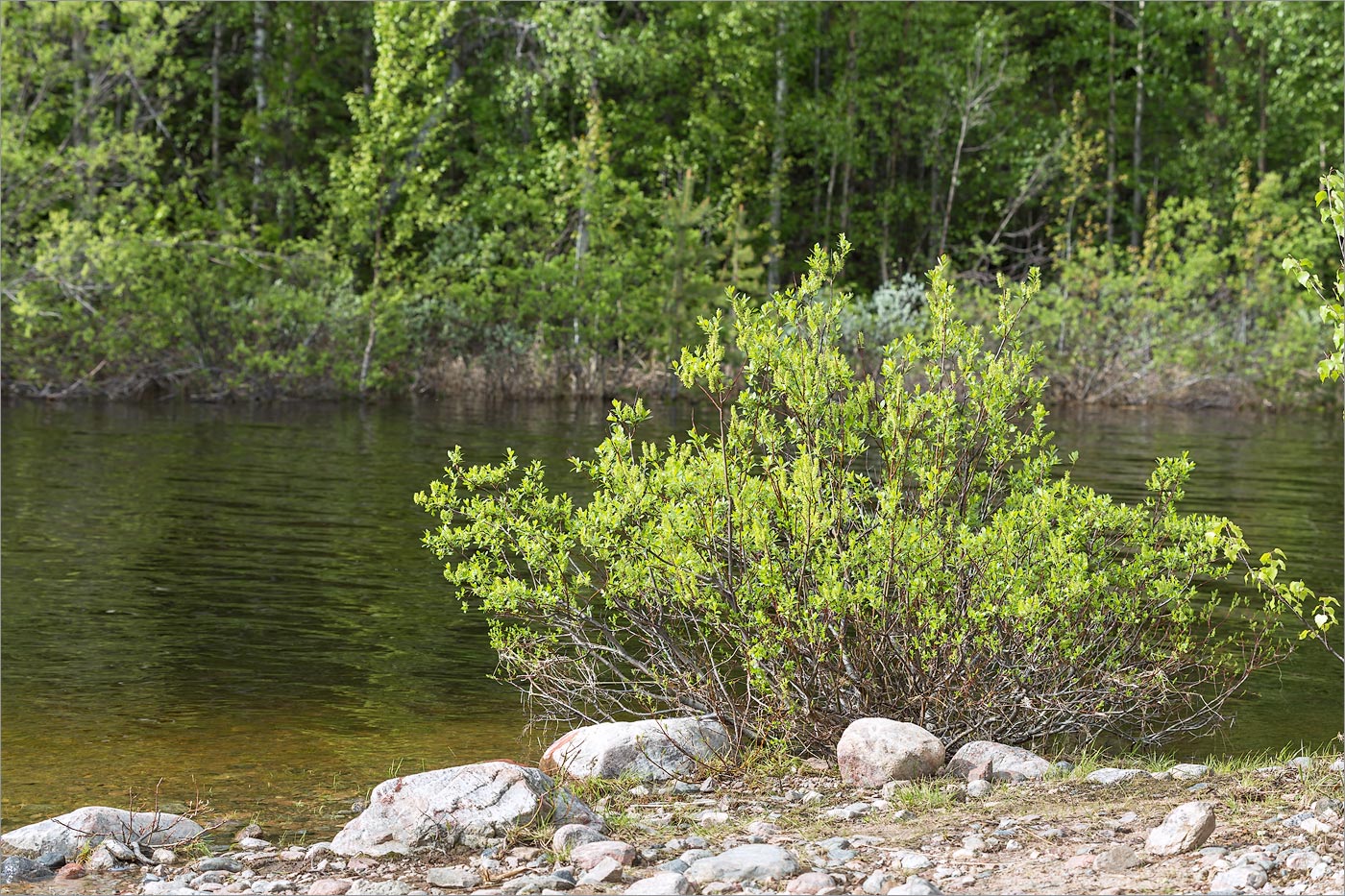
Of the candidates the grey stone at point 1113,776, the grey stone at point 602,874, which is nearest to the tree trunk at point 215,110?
the grey stone at point 1113,776

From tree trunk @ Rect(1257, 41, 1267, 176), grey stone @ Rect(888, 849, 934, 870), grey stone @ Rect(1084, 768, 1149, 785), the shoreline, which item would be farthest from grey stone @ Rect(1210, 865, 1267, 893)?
tree trunk @ Rect(1257, 41, 1267, 176)

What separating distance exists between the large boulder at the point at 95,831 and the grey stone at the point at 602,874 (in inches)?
76.3

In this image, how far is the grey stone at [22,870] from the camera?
6.16 metres

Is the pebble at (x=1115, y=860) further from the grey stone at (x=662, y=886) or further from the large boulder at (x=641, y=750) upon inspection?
the large boulder at (x=641, y=750)

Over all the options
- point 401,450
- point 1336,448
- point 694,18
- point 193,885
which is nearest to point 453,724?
point 193,885

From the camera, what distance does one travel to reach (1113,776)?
23.3 feet

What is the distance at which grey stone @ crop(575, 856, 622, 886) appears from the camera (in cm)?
572

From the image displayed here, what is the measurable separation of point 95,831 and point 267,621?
4961mm

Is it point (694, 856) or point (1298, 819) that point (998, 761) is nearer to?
point (1298, 819)

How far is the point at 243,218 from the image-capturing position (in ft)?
125

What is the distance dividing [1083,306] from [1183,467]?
28806 millimetres

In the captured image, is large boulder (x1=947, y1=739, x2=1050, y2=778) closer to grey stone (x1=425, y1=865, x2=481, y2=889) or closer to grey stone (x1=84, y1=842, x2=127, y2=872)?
grey stone (x1=425, y1=865, x2=481, y2=889)

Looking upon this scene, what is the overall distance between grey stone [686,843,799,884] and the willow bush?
1.74 m

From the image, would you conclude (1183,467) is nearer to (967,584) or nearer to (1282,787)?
(967,584)
